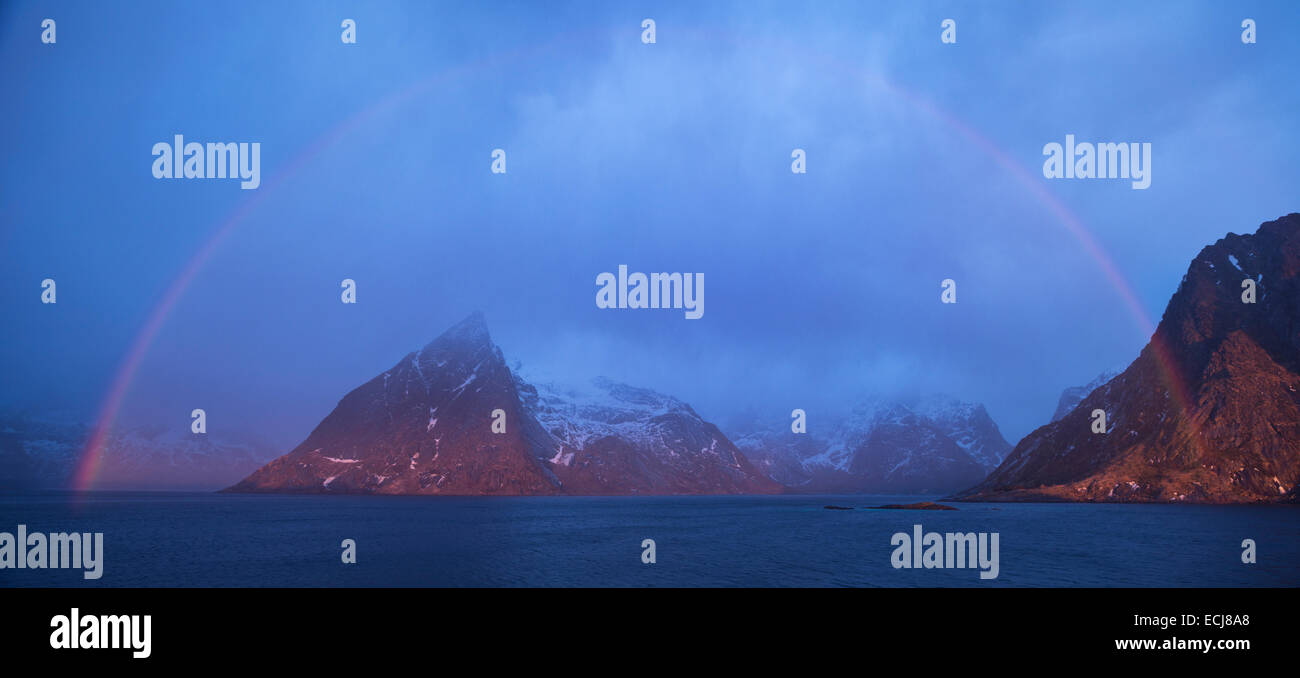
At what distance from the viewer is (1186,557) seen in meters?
85.6

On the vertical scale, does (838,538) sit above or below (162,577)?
below

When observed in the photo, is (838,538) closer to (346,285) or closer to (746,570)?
(746,570)
